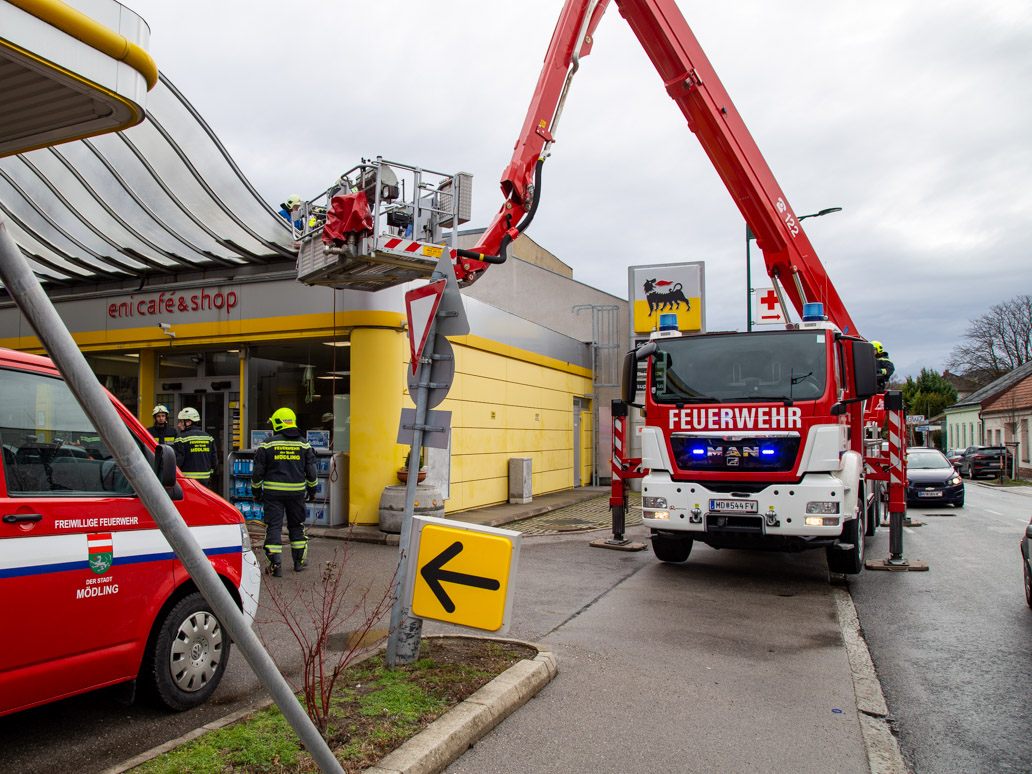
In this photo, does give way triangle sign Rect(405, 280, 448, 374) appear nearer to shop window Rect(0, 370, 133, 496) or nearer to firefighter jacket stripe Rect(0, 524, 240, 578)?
firefighter jacket stripe Rect(0, 524, 240, 578)

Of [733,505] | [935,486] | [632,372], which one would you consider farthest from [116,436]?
[935,486]

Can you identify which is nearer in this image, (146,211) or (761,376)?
(761,376)

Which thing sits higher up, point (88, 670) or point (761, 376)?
point (761, 376)

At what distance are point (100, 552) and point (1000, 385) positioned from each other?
62575mm

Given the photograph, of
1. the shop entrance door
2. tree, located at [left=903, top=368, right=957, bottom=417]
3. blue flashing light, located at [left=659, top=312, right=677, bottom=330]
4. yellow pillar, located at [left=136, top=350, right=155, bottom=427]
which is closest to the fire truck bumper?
blue flashing light, located at [left=659, top=312, right=677, bottom=330]

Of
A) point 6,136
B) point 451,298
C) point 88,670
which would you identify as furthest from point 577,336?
point 6,136

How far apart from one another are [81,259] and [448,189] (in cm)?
709

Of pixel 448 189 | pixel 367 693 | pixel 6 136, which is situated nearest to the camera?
pixel 6 136

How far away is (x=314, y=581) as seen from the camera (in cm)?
855

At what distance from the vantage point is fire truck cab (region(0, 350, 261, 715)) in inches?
148

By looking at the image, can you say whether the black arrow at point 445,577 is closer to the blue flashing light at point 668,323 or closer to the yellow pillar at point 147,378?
the blue flashing light at point 668,323

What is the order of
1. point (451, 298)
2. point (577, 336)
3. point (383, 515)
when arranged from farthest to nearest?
point (577, 336) → point (383, 515) → point (451, 298)

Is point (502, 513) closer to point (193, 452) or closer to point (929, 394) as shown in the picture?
point (193, 452)

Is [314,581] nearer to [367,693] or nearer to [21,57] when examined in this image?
[367,693]
